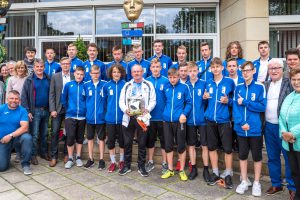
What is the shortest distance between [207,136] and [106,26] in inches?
272

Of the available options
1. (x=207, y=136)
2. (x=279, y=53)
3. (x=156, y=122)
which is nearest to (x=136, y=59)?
(x=156, y=122)

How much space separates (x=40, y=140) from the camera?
5.70m

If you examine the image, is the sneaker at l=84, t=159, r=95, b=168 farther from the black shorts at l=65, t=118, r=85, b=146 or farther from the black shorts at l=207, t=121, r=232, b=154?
the black shorts at l=207, t=121, r=232, b=154

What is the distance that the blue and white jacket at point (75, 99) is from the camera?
5234 millimetres

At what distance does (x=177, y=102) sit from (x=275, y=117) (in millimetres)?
1470

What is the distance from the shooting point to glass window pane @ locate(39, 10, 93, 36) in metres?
10.2

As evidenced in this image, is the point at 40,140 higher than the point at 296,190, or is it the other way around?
the point at 40,140

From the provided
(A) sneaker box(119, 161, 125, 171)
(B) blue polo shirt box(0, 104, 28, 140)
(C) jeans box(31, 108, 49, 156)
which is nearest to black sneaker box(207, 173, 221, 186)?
(A) sneaker box(119, 161, 125, 171)

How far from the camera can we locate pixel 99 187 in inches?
171

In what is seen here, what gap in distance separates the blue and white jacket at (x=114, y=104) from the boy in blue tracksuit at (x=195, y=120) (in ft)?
3.98

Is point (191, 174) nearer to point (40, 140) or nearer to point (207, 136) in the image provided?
point (207, 136)

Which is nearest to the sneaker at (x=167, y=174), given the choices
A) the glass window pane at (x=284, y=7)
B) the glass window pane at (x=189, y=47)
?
the glass window pane at (x=189, y=47)

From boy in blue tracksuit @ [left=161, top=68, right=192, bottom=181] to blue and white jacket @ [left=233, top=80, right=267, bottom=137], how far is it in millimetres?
828

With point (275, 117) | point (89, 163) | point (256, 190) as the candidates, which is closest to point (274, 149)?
point (275, 117)
